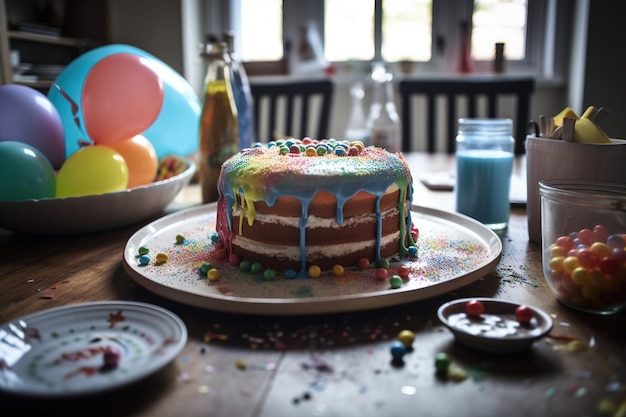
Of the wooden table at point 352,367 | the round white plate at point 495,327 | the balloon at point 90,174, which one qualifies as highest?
the balloon at point 90,174

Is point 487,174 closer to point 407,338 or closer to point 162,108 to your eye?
point 407,338

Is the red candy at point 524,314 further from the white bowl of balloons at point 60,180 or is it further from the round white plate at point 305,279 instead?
the white bowl of balloons at point 60,180

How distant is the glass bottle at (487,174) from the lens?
1.16 m

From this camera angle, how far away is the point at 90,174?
1.09 metres

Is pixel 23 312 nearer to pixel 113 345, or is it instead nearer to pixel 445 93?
pixel 113 345

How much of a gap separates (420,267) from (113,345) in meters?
0.49

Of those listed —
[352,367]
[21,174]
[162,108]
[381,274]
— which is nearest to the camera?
[352,367]

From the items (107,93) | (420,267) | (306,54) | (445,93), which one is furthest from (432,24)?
(420,267)

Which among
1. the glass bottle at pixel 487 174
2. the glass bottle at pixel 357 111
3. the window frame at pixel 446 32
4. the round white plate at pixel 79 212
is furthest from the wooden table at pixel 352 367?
the window frame at pixel 446 32

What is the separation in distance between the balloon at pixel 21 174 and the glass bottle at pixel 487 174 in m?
0.89

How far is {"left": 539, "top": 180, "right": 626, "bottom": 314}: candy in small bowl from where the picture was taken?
67 cm

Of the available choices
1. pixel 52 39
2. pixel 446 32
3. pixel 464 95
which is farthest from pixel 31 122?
pixel 446 32

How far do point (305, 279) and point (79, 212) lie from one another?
52 cm

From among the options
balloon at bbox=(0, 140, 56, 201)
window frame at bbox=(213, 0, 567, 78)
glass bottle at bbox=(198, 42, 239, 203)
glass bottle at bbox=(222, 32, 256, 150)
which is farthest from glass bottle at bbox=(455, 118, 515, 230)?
window frame at bbox=(213, 0, 567, 78)
